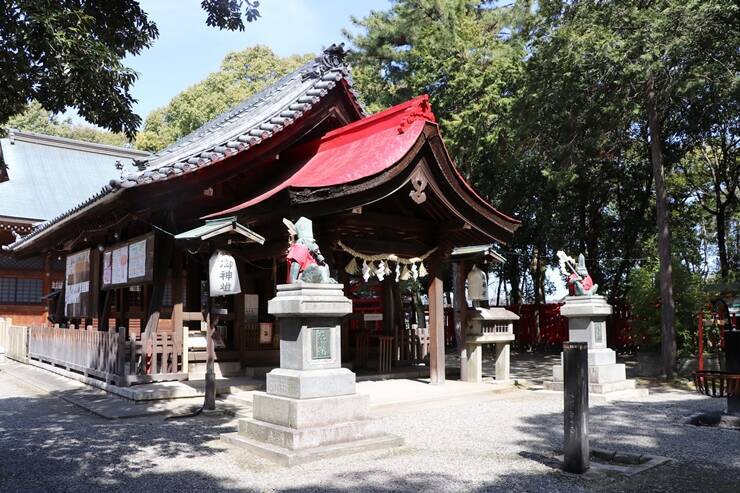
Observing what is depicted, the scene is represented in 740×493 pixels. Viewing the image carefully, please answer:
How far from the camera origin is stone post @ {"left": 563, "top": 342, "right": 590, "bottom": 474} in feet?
19.2

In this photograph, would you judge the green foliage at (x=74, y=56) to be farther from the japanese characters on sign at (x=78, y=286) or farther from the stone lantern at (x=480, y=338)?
the japanese characters on sign at (x=78, y=286)

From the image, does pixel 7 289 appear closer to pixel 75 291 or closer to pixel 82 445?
pixel 75 291

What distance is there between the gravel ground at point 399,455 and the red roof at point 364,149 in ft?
13.0

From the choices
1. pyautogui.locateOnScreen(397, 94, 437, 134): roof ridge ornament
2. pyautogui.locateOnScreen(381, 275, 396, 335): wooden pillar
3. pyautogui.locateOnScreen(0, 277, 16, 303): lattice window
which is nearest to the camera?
pyautogui.locateOnScreen(397, 94, 437, 134): roof ridge ornament

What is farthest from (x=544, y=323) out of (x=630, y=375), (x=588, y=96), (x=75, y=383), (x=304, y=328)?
(x=304, y=328)

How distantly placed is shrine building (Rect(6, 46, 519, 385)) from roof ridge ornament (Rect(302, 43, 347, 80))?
0.03 m

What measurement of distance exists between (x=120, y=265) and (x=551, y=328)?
52.1 feet

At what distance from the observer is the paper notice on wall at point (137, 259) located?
1219cm

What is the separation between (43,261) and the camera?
2025cm

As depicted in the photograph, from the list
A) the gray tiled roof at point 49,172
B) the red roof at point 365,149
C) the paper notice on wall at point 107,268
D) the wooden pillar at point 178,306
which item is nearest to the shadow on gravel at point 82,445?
the wooden pillar at point 178,306

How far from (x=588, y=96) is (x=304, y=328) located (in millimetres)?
11274

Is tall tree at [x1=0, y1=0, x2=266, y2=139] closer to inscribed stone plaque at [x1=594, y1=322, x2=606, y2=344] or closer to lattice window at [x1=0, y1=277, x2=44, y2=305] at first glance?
inscribed stone plaque at [x1=594, y1=322, x2=606, y2=344]

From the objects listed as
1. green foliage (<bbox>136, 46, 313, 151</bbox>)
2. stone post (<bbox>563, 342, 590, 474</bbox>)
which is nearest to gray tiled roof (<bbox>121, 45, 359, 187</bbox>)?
stone post (<bbox>563, 342, 590, 474</bbox>)

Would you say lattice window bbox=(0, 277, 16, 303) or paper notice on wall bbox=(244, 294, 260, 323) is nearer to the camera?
paper notice on wall bbox=(244, 294, 260, 323)
